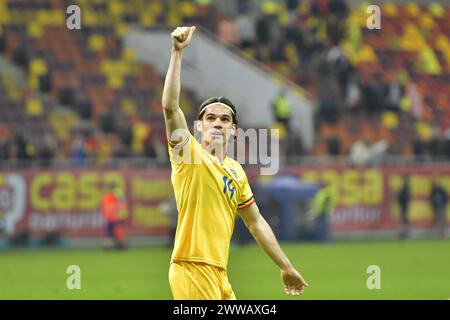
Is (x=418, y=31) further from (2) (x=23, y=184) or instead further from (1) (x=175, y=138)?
(1) (x=175, y=138)

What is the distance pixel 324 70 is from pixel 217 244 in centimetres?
2478

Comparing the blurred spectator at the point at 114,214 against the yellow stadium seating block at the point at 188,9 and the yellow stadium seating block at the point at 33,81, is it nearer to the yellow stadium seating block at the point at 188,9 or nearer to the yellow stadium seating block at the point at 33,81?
the yellow stadium seating block at the point at 33,81

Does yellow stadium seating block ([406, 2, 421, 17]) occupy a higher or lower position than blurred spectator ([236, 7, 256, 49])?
higher

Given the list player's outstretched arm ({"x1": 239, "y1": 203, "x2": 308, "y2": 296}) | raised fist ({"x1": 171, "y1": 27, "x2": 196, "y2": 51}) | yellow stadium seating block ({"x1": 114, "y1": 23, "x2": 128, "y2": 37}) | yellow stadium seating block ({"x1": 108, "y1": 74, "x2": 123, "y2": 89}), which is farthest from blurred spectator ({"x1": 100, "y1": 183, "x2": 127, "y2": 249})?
raised fist ({"x1": 171, "y1": 27, "x2": 196, "y2": 51})

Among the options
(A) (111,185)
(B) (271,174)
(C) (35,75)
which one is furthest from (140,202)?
(C) (35,75)

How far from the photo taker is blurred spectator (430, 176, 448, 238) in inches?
1099

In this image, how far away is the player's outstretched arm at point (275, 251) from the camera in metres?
8.05

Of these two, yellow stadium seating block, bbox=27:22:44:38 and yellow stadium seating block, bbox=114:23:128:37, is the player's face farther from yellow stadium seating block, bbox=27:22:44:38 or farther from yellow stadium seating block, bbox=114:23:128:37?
yellow stadium seating block, bbox=114:23:128:37

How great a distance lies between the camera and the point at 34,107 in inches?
1145

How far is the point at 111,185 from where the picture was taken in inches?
971

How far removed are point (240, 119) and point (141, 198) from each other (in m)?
4.90

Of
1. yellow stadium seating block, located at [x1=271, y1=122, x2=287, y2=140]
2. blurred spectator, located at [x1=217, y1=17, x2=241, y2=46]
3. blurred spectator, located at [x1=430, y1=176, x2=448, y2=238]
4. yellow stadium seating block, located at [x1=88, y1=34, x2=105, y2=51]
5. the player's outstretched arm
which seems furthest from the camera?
blurred spectator, located at [x1=217, y1=17, x2=241, y2=46]

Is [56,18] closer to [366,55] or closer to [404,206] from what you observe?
[366,55]

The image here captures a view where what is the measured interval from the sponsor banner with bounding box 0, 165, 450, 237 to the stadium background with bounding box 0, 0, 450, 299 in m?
0.03
